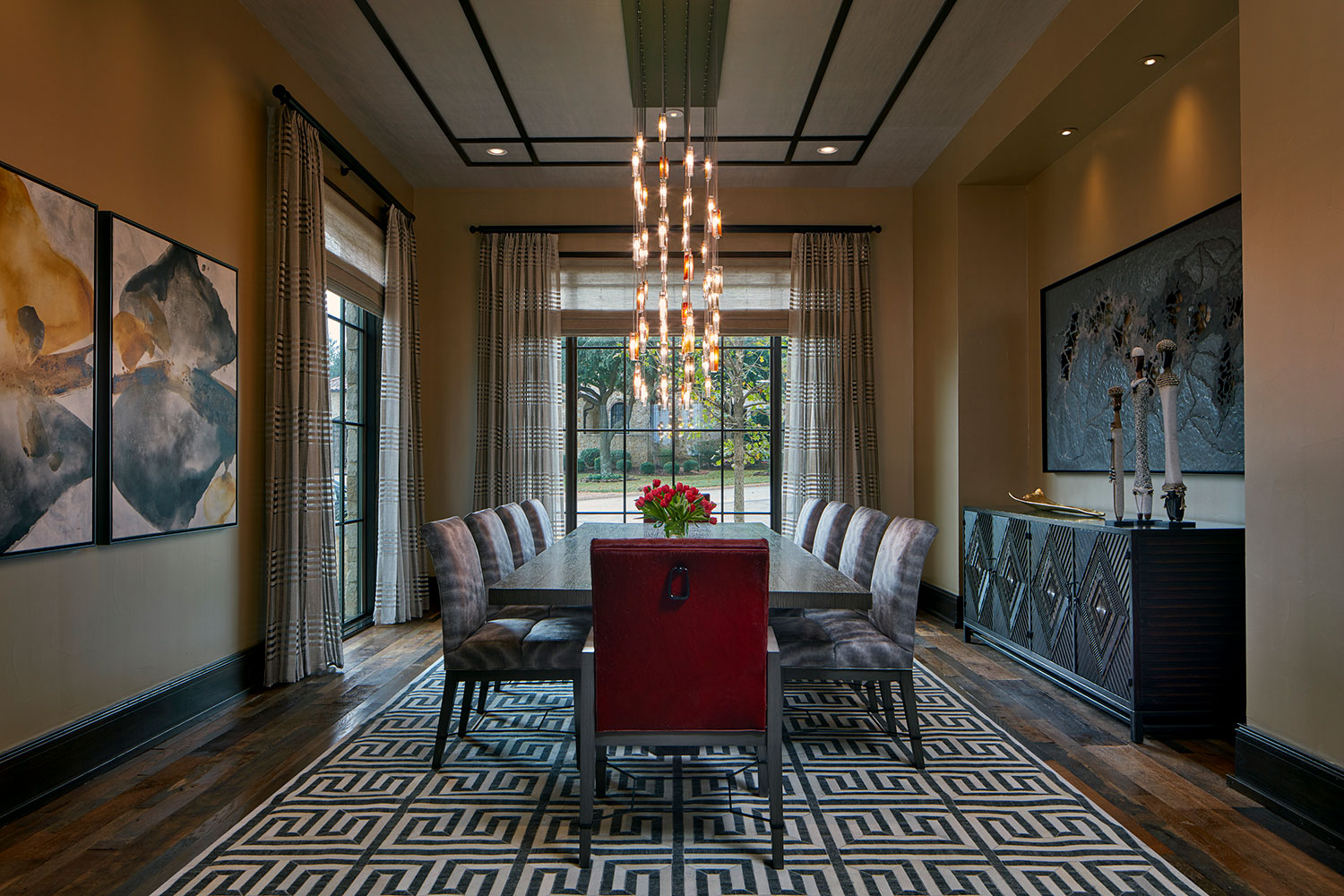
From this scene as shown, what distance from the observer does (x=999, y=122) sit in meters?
4.59

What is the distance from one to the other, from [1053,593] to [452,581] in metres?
2.80

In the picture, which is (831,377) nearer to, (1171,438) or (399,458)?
(1171,438)

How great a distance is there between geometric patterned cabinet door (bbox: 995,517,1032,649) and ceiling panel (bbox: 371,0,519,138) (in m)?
3.75

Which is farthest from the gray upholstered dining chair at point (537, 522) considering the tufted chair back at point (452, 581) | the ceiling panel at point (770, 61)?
the ceiling panel at point (770, 61)

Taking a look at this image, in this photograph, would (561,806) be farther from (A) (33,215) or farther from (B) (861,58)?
(B) (861,58)

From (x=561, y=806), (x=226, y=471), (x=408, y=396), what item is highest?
(x=408, y=396)

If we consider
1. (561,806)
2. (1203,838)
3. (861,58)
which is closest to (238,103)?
(861,58)

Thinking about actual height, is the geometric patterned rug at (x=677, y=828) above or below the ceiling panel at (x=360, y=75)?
below

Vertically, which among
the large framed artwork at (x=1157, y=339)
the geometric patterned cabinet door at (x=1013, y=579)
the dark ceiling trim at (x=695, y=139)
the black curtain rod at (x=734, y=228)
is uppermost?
the dark ceiling trim at (x=695, y=139)

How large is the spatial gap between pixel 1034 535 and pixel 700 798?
235 cm

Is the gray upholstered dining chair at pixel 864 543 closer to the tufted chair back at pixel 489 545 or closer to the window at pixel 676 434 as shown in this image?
the tufted chair back at pixel 489 545

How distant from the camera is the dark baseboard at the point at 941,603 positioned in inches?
212

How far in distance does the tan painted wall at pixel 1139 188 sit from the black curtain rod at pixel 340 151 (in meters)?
4.23

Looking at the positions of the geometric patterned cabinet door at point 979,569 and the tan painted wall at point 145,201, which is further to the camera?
the geometric patterned cabinet door at point 979,569
